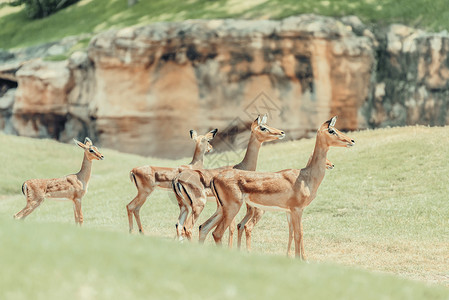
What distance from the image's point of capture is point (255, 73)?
35.5 metres

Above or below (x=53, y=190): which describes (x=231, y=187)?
above

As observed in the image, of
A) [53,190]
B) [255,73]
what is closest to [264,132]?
[53,190]

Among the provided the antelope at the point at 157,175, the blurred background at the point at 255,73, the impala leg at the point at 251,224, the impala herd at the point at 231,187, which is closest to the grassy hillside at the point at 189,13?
the blurred background at the point at 255,73

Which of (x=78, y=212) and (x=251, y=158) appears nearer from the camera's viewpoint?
(x=251, y=158)

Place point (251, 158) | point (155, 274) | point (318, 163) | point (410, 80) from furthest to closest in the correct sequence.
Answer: point (410, 80)
point (251, 158)
point (318, 163)
point (155, 274)

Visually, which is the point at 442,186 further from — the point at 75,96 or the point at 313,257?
the point at 75,96

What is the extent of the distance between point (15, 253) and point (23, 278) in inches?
30.9

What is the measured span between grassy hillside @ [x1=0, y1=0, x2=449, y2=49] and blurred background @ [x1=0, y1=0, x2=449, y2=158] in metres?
0.12

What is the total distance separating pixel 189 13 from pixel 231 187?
27.7 meters

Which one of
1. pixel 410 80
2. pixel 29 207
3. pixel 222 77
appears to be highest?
pixel 29 207

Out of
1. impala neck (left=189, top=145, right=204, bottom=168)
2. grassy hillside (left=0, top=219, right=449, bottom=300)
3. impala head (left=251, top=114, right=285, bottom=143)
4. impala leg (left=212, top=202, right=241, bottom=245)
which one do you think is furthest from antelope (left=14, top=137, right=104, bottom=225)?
grassy hillside (left=0, top=219, right=449, bottom=300)

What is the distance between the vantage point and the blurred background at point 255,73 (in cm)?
3481

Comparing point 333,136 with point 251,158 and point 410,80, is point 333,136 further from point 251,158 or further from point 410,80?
point 410,80

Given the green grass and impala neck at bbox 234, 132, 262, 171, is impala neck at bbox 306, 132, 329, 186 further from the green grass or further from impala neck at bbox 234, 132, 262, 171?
the green grass
